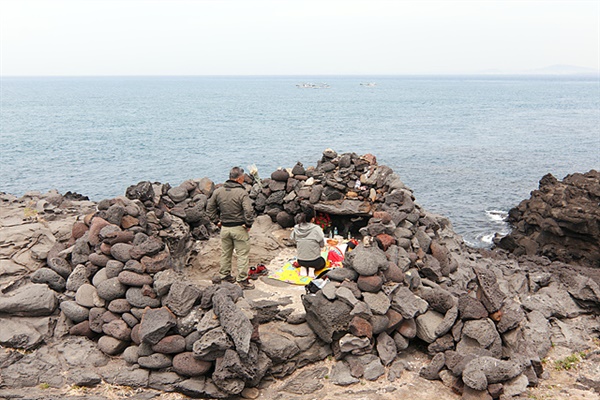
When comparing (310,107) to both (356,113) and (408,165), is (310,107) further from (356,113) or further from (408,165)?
(408,165)

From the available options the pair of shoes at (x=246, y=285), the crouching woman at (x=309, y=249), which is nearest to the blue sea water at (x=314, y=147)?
the crouching woman at (x=309, y=249)

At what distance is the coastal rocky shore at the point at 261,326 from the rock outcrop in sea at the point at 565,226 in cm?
1153

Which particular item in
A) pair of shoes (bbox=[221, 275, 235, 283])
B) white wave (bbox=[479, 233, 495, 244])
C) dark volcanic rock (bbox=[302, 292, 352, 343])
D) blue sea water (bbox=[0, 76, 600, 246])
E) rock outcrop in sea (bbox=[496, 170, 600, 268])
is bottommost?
white wave (bbox=[479, 233, 495, 244])

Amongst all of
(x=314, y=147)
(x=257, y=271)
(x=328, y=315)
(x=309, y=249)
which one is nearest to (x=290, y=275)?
(x=257, y=271)

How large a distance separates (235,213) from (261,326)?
3326 mm

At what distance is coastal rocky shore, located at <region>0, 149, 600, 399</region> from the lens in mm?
10945

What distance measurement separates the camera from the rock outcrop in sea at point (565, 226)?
2673 cm

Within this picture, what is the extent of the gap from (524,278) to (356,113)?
330ft

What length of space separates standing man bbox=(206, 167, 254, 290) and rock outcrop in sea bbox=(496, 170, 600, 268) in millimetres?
19741

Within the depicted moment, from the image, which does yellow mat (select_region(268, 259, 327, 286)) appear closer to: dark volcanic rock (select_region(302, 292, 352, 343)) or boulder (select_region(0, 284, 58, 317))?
dark volcanic rock (select_region(302, 292, 352, 343))

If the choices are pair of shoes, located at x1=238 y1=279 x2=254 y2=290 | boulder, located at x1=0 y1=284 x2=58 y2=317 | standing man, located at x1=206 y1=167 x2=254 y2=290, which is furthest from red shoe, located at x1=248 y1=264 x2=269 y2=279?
boulder, located at x1=0 y1=284 x2=58 y2=317

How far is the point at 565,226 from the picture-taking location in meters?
27.4

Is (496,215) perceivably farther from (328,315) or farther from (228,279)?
(328,315)

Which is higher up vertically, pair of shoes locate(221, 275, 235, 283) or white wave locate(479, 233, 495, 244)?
pair of shoes locate(221, 275, 235, 283)
